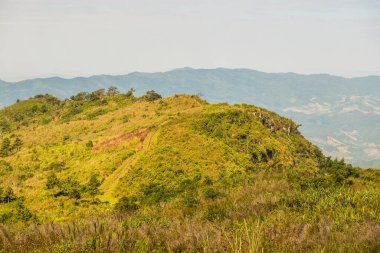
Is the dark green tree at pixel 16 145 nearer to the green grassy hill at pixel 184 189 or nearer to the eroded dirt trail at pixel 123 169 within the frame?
the green grassy hill at pixel 184 189

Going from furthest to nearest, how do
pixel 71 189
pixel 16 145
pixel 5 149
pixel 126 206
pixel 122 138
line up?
pixel 16 145 < pixel 5 149 < pixel 122 138 < pixel 71 189 < pixel 126 206

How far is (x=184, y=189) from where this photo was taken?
35.7 meters

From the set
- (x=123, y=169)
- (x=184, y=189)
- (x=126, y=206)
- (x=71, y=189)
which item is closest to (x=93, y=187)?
(x=71, y=189)

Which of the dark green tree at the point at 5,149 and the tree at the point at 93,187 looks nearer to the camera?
the tree at the point at 93,187

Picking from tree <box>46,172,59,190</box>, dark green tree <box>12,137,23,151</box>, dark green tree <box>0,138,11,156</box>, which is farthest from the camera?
dark green tree <box>12,137,23,151</box>

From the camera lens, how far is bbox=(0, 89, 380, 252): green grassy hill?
7.93 metres

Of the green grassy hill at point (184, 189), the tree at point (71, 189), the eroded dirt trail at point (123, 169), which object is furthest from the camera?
the eroded dirt trail at point (123, 169)

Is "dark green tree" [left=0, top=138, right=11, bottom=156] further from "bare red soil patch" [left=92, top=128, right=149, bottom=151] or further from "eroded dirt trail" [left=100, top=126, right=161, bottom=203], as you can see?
"eroded dirt trail" [left=100, top=126, right=161, bottom=203]

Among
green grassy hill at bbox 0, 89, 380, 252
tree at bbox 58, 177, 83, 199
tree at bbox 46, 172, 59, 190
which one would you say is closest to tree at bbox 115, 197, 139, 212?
green grassy hill at bbox 0, 89, 380, 252

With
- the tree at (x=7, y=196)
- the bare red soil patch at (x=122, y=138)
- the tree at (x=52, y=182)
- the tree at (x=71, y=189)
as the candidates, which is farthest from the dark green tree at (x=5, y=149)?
the tree at (x=71, y=189)

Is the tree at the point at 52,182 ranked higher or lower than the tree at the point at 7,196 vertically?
higher

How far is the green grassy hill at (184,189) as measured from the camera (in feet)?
26.0

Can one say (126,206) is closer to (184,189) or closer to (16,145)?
(184,189)

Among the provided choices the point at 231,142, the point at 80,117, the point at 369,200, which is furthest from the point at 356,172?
the point at 80,117
